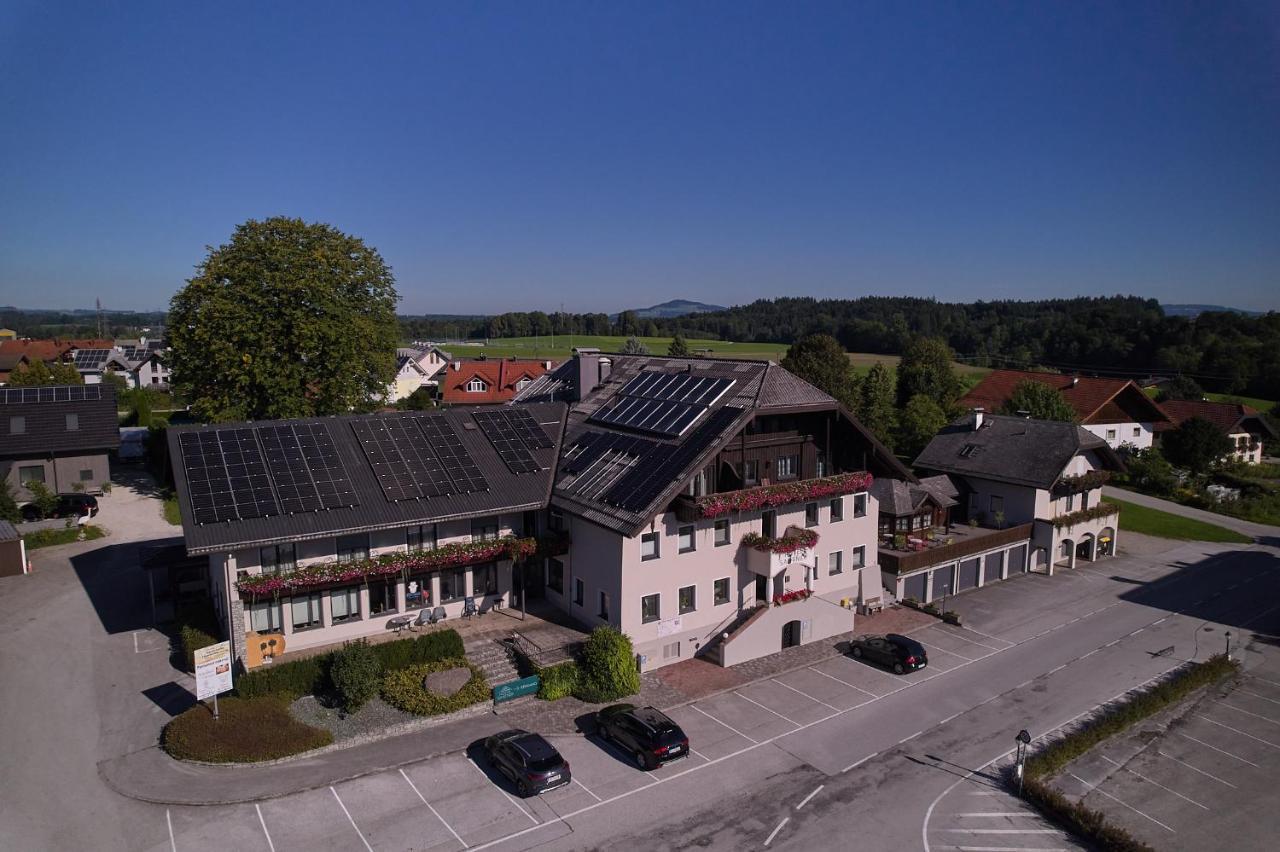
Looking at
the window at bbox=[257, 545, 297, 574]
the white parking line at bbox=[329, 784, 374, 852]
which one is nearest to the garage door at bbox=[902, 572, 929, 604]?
the white parking line at bbox=[329, 784, 374, 852]

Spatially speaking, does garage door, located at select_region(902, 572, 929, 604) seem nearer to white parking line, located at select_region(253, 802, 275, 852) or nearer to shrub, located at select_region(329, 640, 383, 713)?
shrub, located at select_region(329, 640, 383, 713)

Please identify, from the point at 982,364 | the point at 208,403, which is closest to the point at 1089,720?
the point at 208,403

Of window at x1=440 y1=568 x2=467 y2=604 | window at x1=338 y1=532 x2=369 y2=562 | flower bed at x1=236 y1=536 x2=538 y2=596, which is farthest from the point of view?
window at x1=440 y1=568 x2=467 y2=604

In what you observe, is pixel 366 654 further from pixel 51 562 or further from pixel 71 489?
pixel 71 489

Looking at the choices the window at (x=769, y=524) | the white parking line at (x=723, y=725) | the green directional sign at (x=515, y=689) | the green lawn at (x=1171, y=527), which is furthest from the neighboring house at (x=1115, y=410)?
the green directional sign at (x=515, y=689)

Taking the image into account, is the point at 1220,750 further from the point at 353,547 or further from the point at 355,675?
the point at 353,547

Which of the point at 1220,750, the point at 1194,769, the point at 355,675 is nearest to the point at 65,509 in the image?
the point at 355,675

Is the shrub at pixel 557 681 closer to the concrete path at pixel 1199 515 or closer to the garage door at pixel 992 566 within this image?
the garage door at pixel 992 566
